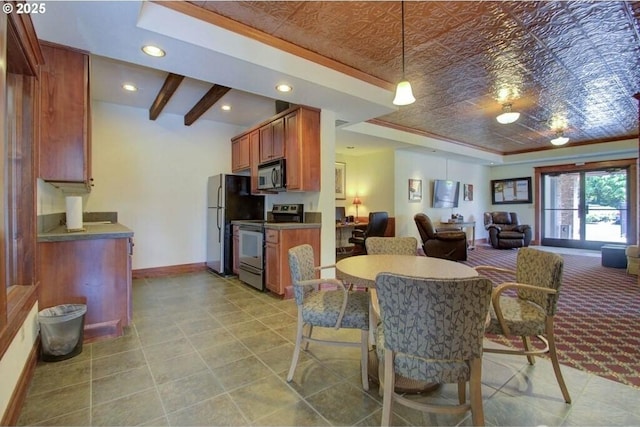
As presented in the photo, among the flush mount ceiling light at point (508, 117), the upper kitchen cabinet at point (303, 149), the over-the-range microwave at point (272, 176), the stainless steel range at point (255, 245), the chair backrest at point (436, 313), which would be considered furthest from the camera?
the flush mount ceiling light at point (508, 117)

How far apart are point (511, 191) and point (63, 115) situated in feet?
33.9

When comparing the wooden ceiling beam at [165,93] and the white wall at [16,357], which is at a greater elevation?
the wooden ceiling beam at [165,93]

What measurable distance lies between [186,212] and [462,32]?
462 centimetres

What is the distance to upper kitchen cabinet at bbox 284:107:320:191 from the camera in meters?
3.80

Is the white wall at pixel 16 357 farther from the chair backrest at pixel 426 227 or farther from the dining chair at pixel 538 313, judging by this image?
the chair backrest at pixel 426 227

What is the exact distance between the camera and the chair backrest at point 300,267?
1983 millimetres

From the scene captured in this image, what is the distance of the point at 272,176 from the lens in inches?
167

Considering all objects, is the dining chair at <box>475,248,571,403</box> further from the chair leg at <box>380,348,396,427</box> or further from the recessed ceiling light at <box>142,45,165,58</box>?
the recessed ceiling light at <box>142,45,165,58</box>

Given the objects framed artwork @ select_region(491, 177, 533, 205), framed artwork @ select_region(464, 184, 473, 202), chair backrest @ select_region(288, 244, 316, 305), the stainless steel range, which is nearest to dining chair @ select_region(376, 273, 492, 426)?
chair backrest @ select_region(288, 244, 316, 305)

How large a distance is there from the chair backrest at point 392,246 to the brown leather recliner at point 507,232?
20.8 ft

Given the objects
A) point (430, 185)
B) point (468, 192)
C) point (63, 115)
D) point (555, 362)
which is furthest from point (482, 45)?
point (468, 192)

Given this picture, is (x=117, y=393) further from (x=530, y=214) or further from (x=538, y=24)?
(x=530, y=214)

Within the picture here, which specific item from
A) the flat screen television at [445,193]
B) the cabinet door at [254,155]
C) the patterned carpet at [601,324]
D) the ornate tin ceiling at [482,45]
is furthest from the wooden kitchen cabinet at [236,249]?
the flat screen television at [445,193]

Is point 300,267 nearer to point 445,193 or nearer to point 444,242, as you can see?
point 444,242
